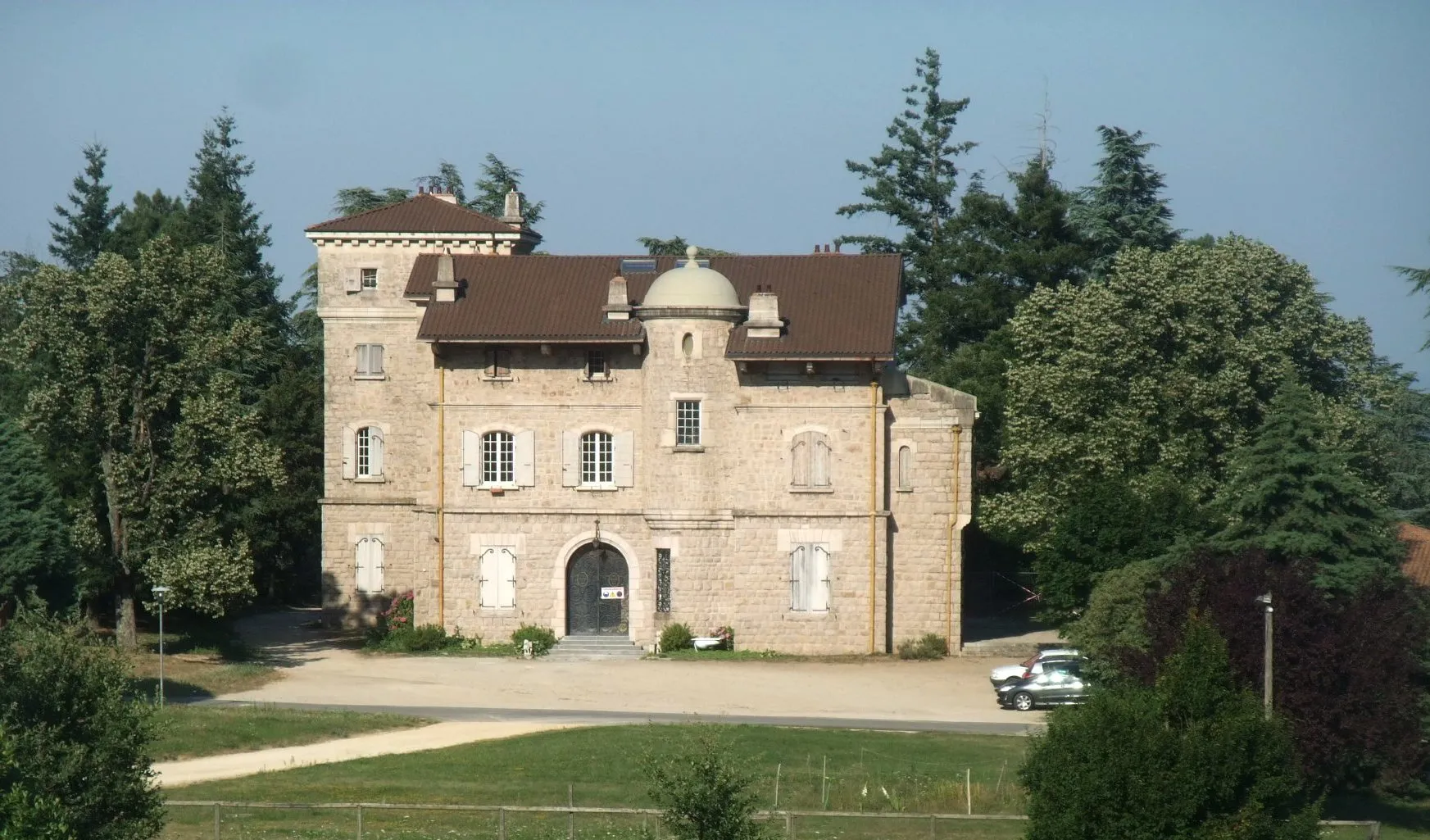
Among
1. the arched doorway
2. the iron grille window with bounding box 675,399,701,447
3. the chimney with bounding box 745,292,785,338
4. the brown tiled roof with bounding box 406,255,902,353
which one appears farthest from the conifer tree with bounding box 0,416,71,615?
the chimney with bounding box 745,292,785,338

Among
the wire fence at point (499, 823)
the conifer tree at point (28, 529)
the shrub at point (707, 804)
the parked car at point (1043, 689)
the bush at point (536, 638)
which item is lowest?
the wire fence at point (499, 823)

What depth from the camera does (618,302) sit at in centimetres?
4853

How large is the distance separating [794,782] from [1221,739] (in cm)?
837

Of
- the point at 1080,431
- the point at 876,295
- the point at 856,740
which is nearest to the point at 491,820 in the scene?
the point at 856,740

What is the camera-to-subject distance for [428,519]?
49594 mm

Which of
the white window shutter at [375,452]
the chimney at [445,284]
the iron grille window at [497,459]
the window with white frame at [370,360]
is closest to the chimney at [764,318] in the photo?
the iron grille window at [497,459]

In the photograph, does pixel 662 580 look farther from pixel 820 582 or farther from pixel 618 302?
pixel 618 302

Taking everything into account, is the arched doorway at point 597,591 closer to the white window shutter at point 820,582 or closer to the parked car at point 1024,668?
the white window shutter at point 820,582

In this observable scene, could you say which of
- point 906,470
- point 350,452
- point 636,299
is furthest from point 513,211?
point 906,470

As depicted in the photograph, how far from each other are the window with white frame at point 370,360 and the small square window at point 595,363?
679cm

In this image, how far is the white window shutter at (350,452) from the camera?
53.3 meters

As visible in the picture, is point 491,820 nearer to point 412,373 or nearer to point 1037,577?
point 1037,577

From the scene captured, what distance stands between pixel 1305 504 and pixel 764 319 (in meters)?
14.2

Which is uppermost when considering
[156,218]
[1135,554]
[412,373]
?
[156,218]
